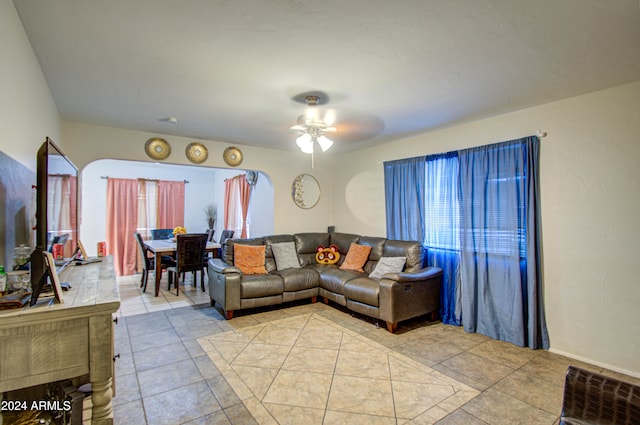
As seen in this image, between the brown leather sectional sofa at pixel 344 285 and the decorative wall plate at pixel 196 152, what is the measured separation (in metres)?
1.29

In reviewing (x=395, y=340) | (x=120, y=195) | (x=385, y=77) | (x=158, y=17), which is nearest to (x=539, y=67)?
(x=385, y=77)

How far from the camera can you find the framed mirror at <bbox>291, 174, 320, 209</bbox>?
5.57 metres

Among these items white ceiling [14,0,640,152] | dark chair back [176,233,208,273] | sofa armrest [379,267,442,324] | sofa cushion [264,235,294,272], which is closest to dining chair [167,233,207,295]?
dark chair back [176,233,208,273]

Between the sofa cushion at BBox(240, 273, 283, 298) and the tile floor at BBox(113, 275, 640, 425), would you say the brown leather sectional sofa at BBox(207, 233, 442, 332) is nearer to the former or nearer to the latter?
the sofa cushion at BBox(240, 273, 283, 298)

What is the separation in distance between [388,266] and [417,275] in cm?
53

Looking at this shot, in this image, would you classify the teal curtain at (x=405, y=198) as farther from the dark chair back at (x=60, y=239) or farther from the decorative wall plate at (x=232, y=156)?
the dark chair back at (x=60, y=239)

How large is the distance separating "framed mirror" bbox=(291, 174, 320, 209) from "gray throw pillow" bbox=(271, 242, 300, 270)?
956 millimetres

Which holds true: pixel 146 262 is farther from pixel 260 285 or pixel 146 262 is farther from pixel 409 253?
pixel 409 253

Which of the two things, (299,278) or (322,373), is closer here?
(322,373)

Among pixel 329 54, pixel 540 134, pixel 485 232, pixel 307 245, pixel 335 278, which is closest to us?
pixel 329 54

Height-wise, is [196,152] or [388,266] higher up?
[196,152]

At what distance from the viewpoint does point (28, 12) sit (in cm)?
164

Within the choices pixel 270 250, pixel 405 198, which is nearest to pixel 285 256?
pixel 270 250

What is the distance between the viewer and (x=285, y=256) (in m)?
4.84
